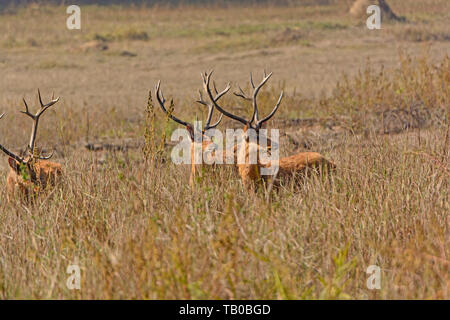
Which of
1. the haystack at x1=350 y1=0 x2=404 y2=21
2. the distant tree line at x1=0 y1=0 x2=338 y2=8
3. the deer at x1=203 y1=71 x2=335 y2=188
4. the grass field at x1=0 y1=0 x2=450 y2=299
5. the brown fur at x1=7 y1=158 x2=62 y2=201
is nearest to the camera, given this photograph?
the grass field at x1=0 y1=0 x2=450 y2=299

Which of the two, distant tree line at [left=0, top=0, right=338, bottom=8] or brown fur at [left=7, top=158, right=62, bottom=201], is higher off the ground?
distant tree line at [left=0, top=0, right=338, bottom=8]

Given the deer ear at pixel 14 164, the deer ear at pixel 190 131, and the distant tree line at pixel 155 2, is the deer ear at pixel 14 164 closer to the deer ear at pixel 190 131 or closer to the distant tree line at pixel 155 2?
the deer ear at pixel 190 131

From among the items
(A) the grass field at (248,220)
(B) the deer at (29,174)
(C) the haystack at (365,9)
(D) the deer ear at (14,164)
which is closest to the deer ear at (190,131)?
(A) the grass field at (248,220)

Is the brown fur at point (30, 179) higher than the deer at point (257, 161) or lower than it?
lower

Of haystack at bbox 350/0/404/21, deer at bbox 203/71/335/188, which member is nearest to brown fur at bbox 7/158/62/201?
deer at bbox 203/71/335/188

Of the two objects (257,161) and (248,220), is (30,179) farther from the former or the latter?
(248,220)

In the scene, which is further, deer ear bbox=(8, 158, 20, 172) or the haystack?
the haystack

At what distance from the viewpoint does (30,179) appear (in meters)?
5.47

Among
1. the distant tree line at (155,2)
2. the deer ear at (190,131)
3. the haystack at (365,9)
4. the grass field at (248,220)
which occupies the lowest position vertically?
the grass field at (248,220)

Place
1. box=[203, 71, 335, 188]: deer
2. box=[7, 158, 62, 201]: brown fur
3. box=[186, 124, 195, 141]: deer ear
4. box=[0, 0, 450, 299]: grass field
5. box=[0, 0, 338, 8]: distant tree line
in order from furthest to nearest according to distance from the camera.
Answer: box=[0, 0, 338, 8]: distant tree line, box=[186, 124, 195, 141]: deer ear, box=[7, 158, 62, 201]: brown fur, box=[203, 71, 335, 188]: deer, box=[0, 0, 450, 299]: grass field

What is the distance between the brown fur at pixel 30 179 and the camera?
5.44 meters

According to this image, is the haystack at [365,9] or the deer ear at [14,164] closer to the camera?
the deer ear at [14,164]

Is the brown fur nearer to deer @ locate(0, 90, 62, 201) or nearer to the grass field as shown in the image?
deer @ locate(0, 90, 62, 201)

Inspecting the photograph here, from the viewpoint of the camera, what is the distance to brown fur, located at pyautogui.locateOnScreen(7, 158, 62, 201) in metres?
5.44
